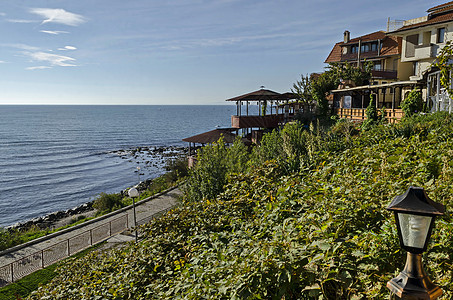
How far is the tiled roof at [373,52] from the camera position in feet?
116

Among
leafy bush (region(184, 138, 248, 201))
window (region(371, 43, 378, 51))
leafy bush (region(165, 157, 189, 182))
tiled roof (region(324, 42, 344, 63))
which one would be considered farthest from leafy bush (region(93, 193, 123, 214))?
window (region(371, 43, 378, 51))

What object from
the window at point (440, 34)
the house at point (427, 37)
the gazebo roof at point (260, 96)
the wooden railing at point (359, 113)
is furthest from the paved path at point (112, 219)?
the window at point (440, 34)

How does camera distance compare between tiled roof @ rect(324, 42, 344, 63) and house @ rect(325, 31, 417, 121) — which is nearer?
house @ rect(325, 31, 417, 121)

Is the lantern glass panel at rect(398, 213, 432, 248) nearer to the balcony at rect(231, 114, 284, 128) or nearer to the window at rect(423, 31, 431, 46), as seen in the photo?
the balcony at rect(231, 114, 284, 128)

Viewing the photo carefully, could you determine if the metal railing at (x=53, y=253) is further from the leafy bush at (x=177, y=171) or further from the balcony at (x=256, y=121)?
the balcony at (x=256, y=121)

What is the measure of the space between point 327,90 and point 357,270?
28415 mm

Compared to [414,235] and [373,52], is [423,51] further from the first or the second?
[414,235]

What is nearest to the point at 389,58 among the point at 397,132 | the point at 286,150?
the point at 397,132

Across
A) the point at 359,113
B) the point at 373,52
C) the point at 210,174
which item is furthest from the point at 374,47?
the point at 210,174

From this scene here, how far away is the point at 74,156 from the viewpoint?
194ft

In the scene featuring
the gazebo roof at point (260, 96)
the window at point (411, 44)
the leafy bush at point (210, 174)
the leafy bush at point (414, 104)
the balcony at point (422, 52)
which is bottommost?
the leafy bush at point (210, 174)

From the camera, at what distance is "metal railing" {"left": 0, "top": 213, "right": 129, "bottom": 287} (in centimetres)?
1245

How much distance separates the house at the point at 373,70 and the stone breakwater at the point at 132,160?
19.0m

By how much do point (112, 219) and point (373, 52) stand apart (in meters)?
34.6
